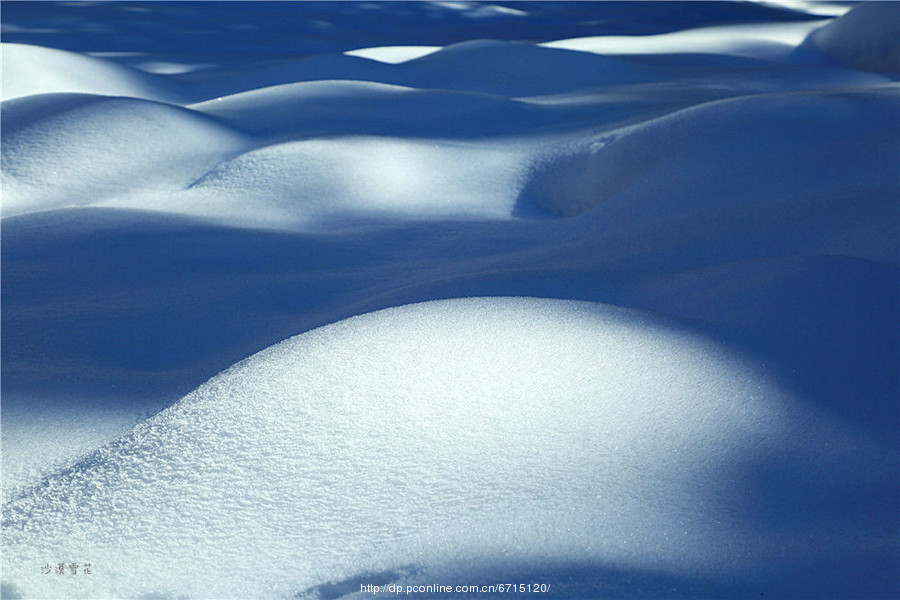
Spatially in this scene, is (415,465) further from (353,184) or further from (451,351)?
(353,184)

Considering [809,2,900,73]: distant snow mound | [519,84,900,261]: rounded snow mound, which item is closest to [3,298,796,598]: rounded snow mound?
[519,84,900,261]: rounded snow mound

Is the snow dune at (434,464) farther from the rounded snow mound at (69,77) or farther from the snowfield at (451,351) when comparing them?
the rounded snow mound at (69,77)

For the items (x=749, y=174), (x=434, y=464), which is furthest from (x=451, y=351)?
(x=749, y=174)

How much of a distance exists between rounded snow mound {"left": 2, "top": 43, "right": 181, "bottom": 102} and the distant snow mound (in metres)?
2.58

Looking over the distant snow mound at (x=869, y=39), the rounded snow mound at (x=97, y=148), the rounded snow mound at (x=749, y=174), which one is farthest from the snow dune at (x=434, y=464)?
the distant snow mound at (x=869, y=39)

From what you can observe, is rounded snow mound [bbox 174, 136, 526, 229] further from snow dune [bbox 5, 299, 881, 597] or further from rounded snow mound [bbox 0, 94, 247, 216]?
snow dune [bbox 5, 299, 881, 597]

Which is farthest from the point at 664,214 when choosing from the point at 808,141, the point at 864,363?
the point at 864,363

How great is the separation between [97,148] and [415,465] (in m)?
1.52

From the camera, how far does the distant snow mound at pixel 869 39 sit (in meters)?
3.23

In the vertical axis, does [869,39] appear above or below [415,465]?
above

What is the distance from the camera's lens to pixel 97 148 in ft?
6.34

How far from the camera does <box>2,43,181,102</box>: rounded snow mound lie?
2.58 m

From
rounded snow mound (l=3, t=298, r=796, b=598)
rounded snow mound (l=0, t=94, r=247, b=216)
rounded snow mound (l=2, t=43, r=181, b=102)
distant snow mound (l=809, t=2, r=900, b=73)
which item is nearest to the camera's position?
rounded snow mound (l=3, t=298, r=796, b=598)

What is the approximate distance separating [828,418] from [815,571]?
0.21m
